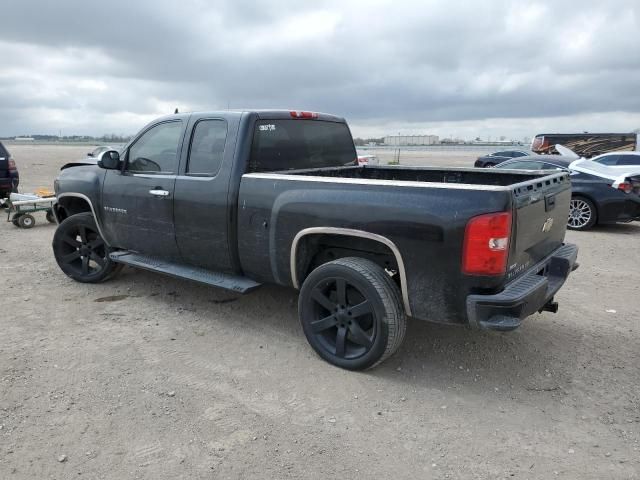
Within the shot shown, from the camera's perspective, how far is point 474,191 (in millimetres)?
3113

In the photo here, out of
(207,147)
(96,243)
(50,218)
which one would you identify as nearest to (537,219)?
(207,147)

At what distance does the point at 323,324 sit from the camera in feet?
12.8

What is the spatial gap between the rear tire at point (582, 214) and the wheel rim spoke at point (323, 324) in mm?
7459

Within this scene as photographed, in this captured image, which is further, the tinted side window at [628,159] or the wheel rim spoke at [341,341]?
the tinted side window at [628,159]

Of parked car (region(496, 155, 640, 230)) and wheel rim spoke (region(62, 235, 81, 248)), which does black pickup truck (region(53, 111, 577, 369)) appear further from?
parked car (region(496, 155, 640, 230))

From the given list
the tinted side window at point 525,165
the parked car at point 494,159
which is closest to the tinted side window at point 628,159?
the tinted side window at point 525,165

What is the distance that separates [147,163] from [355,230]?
2.58 metres

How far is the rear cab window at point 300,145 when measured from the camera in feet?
14.7

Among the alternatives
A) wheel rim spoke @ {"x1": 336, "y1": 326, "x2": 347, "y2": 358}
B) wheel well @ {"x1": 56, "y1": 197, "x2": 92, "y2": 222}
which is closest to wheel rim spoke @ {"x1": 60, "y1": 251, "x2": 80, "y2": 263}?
wheel well @ {"x1": 56, "y1": 197, "x2": 92, "y2": 222}

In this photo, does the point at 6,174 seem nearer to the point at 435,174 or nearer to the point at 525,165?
the point at 435,174

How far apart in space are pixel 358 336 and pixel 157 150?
9.08 feet

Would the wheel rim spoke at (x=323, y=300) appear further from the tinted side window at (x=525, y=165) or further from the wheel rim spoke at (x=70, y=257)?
the tinted side window at (x=525, y=165)

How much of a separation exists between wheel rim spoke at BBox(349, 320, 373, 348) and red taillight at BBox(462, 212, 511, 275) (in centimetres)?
94

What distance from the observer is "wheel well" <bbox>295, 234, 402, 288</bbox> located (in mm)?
3788
